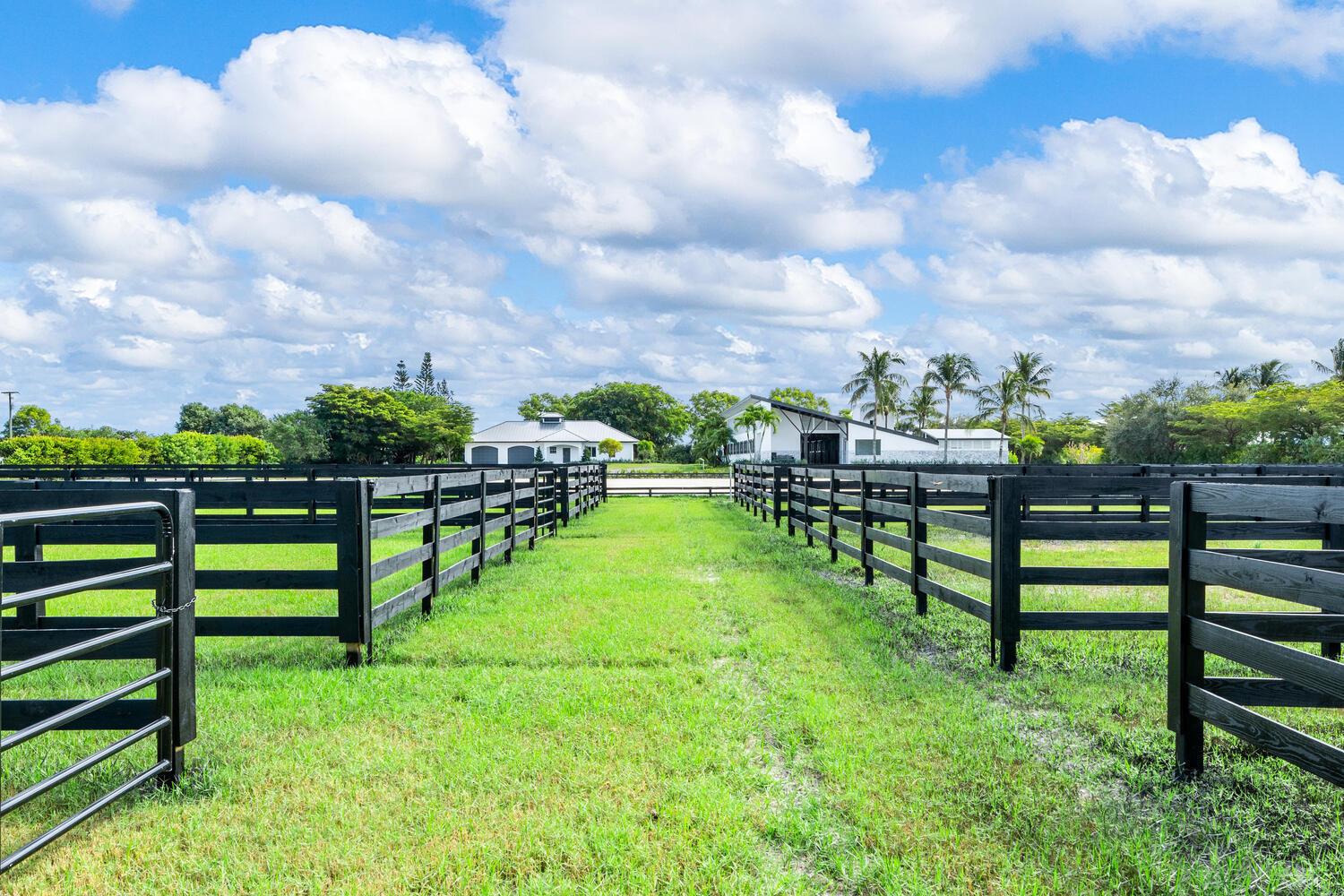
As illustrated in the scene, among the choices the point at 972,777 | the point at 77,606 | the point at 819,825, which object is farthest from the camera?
the point at 77,606

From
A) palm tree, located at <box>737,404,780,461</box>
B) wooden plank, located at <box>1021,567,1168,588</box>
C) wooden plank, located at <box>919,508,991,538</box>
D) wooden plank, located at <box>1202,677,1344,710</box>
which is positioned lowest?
wooden plank, located at <box>1202,677,1344,710</box>

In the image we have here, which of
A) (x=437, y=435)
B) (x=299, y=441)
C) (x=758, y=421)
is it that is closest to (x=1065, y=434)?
(x=758, y=421)

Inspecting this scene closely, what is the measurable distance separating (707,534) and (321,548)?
6.26 meters

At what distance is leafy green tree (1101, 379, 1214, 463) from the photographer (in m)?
51.0

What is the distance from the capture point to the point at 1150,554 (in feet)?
37.3

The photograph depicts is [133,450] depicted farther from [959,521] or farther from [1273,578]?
[1273,578]

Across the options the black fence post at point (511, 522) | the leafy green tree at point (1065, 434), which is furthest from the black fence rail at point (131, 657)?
the leafy green tree at point (1065, 434)

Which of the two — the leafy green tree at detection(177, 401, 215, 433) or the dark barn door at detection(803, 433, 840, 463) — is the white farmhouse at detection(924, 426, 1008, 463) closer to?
the dark barn door at detection(803, 433, 840, 463)

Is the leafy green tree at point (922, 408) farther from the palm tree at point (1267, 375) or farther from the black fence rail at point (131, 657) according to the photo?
the black fence rail at point (131, 657)

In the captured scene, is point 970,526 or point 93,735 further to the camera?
point 970,526

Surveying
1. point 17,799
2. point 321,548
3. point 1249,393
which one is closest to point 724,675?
point 17,799

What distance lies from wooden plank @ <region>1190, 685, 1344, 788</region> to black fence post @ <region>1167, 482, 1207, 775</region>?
0.07 meters

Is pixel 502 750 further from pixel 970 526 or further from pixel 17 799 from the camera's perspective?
pixel 970 526

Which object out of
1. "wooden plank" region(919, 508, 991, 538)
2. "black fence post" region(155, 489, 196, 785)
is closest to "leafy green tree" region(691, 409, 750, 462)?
"wooden plank" region(919, 508, 991, 538)
